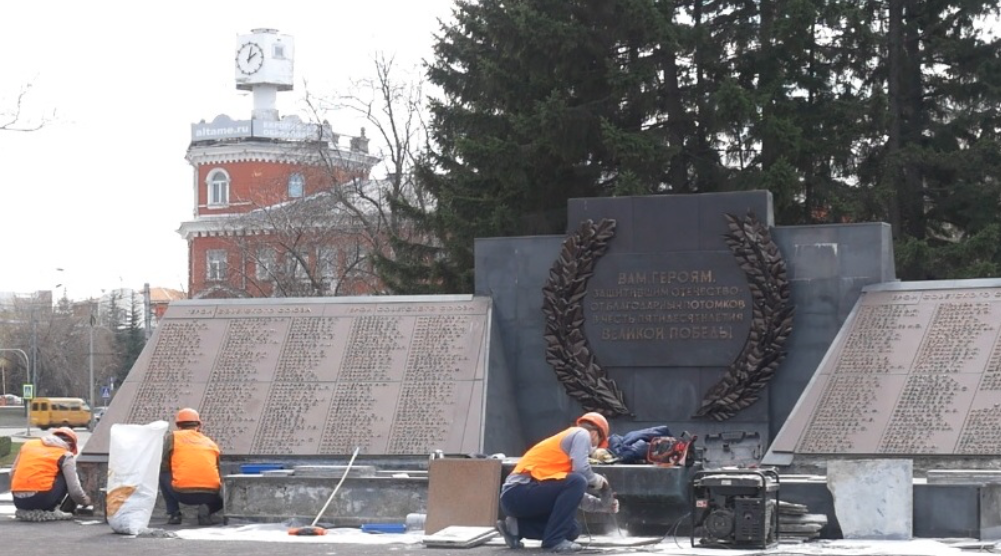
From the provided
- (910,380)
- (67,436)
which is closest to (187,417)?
(67,436)

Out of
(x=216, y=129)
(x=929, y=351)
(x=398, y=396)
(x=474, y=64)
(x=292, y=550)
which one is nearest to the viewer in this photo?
(x=292, y=550)

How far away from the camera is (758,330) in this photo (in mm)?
17641

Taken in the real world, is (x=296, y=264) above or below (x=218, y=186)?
below

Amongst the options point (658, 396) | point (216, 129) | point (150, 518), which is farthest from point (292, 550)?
point (216, 129)

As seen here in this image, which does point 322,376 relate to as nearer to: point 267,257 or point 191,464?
point 191,464

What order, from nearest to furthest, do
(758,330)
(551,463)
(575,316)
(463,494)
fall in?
(551,463)
(463,494)
(758,330)
(575,316)

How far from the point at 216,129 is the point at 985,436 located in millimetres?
64742

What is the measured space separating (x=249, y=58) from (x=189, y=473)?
6489cm

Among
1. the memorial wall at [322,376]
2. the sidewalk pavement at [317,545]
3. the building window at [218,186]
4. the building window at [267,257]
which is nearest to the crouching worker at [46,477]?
the sidewalk pavement at [317,545]

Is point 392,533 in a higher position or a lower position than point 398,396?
lower

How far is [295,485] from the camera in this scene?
1581 cm

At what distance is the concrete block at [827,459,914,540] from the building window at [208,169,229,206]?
63.7m

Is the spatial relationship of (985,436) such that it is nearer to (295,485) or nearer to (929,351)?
(929,351)

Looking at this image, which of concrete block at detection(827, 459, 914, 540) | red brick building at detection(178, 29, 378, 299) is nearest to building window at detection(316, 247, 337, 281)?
red brick building at detection(178, 29, 378, 299)
